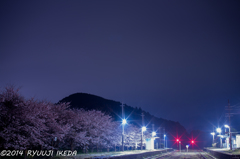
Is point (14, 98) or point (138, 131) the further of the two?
point (138, 131)

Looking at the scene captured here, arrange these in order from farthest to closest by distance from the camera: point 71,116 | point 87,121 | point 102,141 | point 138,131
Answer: point 138,131, point 102,141, point 87,121, point 71,116

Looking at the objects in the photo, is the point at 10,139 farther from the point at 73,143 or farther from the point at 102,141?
the point at 102,141

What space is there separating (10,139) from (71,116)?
1921 centimetres

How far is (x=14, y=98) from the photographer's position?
2436 centimetres

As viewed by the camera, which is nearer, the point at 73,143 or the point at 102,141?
the point at 73,143

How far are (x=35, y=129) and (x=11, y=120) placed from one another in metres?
3.05

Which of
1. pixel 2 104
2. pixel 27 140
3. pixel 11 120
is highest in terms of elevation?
pixel 2 104

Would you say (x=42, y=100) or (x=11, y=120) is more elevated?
(x=42, y=100)

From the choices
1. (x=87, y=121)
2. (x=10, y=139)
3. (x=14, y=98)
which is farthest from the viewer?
(x=87, y=121)

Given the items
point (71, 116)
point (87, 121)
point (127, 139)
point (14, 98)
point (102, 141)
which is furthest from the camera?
point (127, 139)

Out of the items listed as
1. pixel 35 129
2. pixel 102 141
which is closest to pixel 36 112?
pixel 35 129

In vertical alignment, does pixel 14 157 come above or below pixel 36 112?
below

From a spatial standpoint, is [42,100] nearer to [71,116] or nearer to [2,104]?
[71,116]

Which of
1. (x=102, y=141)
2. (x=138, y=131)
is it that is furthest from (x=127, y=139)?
(x=102, y=141)
